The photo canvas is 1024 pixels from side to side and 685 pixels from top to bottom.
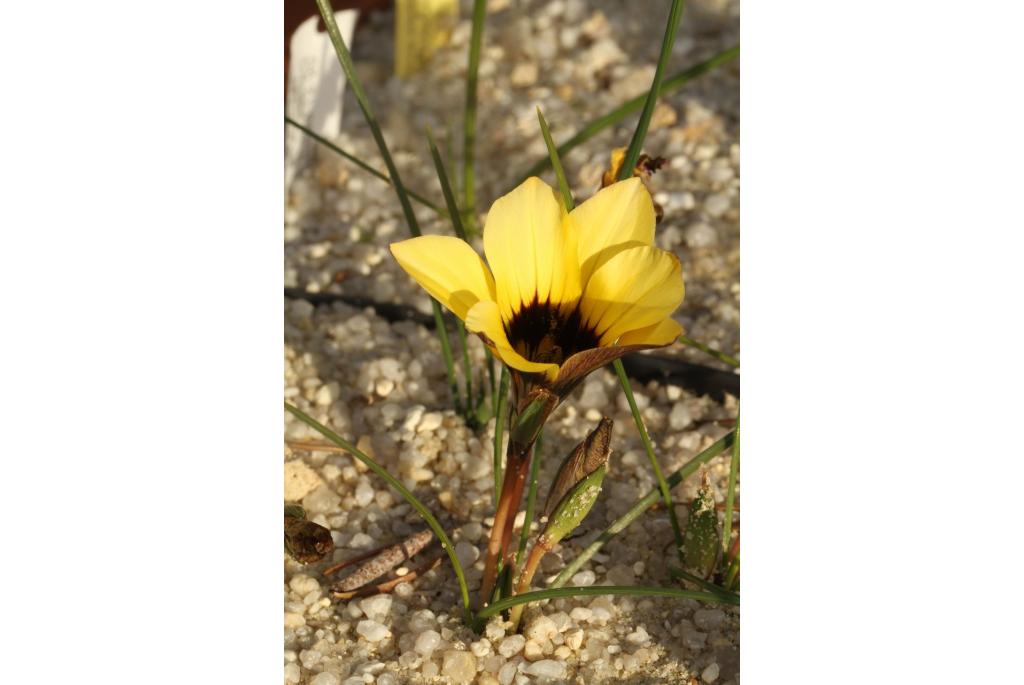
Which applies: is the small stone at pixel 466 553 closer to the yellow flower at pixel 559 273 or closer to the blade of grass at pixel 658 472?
the blade of grass at pixel 658 472

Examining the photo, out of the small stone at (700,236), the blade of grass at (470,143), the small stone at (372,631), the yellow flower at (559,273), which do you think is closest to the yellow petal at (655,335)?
the yellow flower at (559,273)

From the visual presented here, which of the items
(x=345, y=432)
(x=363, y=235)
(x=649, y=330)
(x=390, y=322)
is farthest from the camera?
(x=363, y=235)

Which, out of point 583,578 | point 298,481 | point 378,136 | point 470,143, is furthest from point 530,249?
point 470,143

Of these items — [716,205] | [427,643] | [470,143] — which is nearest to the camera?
[427,643]

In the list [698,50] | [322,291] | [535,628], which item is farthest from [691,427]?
[698,50]

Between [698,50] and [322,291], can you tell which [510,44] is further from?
[322,291]

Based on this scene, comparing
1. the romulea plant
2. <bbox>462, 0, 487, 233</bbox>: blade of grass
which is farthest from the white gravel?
the romulea plant

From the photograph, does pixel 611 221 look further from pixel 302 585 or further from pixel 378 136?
pixel 302 585
